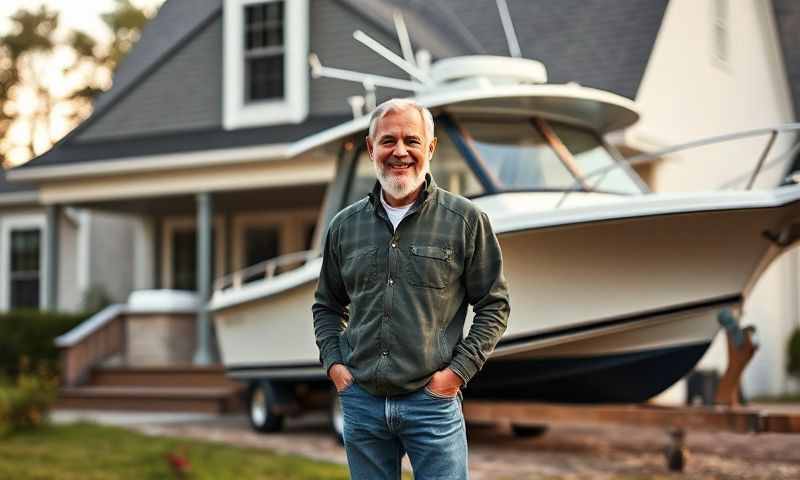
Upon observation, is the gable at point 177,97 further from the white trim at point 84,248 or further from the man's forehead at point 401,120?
the man's forehead at point 401,120

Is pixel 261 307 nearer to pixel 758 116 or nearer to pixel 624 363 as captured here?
pixel 624 363

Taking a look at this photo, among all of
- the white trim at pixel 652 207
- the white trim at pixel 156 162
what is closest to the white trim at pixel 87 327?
the white trim at pixel 156 162

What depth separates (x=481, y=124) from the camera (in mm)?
8016

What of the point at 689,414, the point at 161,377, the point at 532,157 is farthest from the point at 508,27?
the point at 161,377

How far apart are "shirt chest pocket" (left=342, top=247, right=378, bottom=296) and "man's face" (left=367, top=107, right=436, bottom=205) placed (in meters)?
0.19

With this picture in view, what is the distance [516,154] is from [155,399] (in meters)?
6.11

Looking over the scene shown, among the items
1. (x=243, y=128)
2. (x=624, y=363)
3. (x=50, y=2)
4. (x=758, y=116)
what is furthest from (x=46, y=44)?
(x=624, y=363)

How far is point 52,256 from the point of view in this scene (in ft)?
47.3

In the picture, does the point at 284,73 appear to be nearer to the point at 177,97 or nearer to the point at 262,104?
the point at 262,104

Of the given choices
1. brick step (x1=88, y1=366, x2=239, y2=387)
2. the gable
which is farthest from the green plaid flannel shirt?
the gable

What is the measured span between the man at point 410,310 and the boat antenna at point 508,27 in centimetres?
675

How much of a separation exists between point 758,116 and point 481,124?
6.56 metres

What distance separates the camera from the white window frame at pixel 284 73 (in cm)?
1350

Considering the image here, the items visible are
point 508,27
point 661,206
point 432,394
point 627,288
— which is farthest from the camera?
point 508,27
